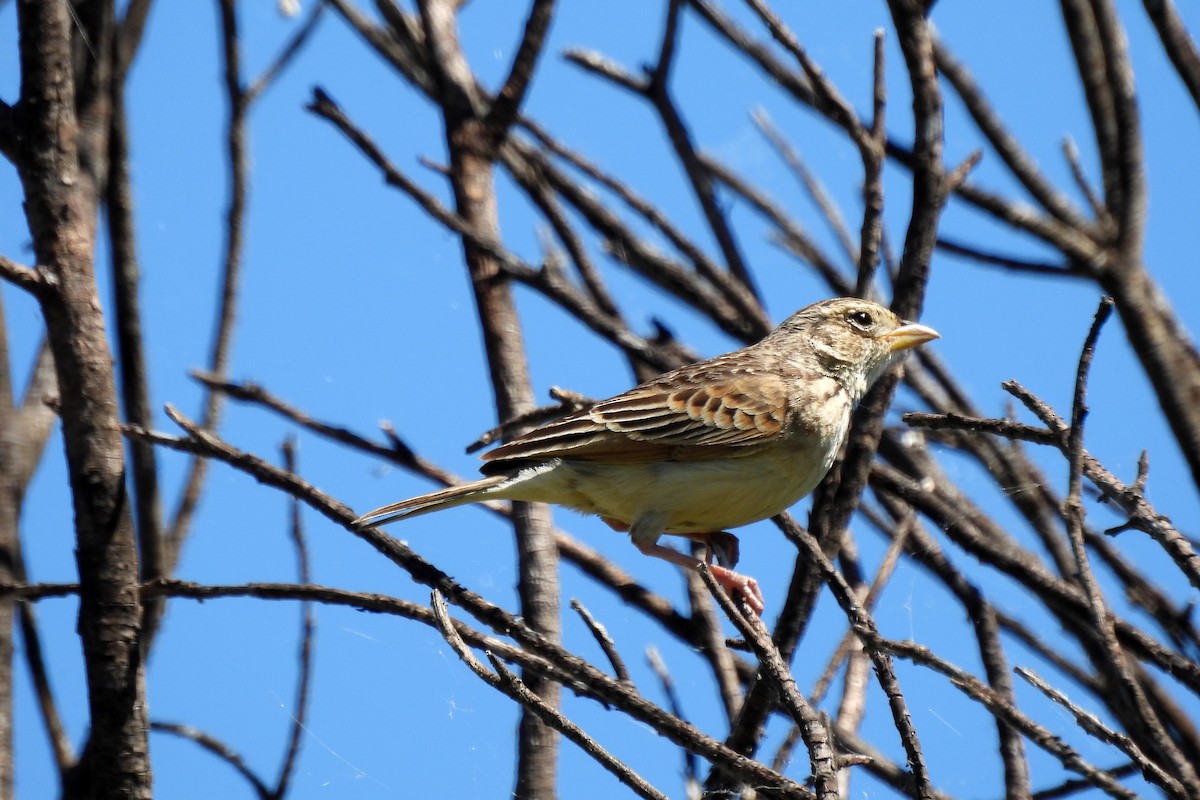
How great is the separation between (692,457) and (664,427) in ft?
0.58

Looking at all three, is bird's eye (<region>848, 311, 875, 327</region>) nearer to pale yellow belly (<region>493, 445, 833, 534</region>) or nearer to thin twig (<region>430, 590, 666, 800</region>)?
pale yellow belly (<region>493, 445, 833, 534</region>)

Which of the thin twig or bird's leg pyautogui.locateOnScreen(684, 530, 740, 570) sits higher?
bird's leg pyautogui.locateOnScreen(684, 530, 740, 570)

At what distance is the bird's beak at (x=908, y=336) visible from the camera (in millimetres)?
5461

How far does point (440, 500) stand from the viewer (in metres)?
4.50

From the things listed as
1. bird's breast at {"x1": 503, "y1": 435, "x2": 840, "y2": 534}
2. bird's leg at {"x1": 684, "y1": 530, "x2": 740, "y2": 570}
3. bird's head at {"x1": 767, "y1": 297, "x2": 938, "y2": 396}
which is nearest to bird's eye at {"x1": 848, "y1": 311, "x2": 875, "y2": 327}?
bird's head at {"x1": 767, "y1": 297, "x2": 938, "y2": 396}

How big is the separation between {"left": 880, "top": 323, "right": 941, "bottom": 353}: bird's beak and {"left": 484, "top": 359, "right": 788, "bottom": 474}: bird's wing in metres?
0.53

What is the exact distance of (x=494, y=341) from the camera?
5508mm

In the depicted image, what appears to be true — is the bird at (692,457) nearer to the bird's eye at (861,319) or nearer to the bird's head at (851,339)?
the bird's head at (851,339)

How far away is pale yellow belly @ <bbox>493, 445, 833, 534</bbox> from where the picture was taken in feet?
16.4

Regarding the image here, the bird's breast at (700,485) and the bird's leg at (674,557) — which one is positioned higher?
the bird's breast at (700,485)

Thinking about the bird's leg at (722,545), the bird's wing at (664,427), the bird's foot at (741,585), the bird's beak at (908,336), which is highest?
the bird's beak at (908,336)

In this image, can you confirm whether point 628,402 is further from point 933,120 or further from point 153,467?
point 153,467

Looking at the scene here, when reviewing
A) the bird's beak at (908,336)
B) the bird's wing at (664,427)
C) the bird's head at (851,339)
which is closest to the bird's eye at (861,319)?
the bird's head at (851,339)

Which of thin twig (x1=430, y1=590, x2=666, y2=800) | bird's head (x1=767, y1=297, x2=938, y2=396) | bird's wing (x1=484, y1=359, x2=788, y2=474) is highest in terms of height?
bird's head (x1=767, y1=297, x2=938, y2=396)
